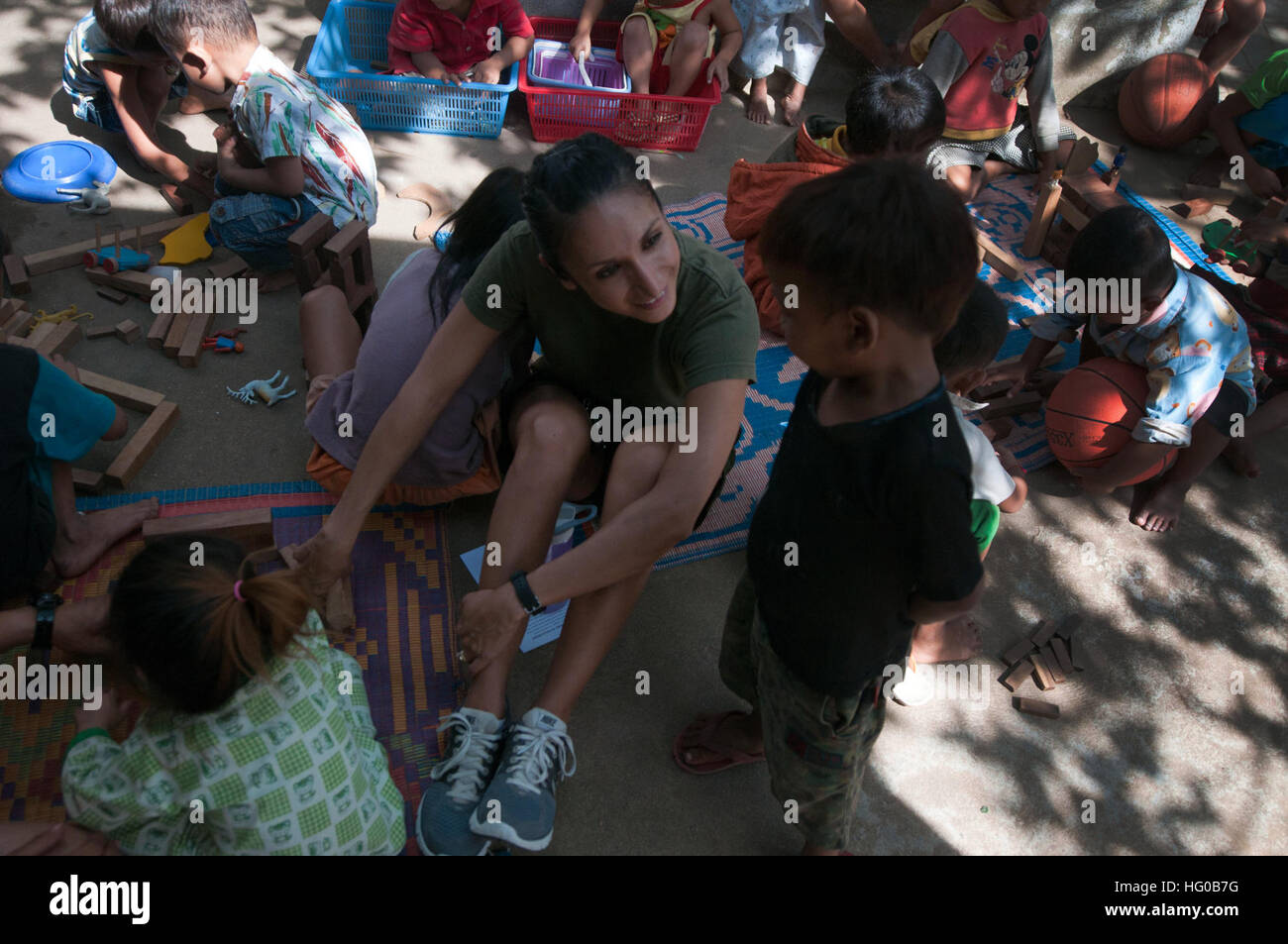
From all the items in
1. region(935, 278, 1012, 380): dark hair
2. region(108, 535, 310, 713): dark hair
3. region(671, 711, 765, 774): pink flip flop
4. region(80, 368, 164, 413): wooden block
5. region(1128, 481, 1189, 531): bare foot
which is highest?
region(935, 278, 1012, 380): dark hair

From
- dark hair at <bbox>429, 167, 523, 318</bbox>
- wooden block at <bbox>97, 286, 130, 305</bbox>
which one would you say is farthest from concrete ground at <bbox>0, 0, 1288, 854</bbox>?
dark hair at <bbox>429, 167, 523, 318</bbox>

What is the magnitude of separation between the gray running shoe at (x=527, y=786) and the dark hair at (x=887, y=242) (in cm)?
145

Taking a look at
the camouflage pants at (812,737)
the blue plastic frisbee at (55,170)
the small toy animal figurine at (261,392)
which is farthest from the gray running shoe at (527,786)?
the blue plastic frisbee at (55,170)

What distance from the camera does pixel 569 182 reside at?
82.5 inches

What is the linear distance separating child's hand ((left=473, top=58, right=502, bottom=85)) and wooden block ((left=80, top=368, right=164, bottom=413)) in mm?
2576

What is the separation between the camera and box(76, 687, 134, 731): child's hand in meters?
2.16

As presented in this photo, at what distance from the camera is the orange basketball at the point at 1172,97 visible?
5.48 metres

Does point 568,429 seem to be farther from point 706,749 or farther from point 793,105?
point 793,105

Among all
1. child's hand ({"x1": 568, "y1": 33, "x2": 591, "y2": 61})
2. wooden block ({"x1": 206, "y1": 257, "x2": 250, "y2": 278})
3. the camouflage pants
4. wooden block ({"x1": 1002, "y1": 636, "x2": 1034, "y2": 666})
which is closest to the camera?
the camouflage pants

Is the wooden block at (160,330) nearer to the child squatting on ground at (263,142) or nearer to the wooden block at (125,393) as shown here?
the wooden block at (125,393)

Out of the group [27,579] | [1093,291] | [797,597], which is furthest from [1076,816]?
[27,579]

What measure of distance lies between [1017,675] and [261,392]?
9.76 ft
